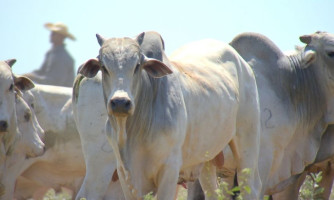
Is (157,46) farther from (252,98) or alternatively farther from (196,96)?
(252,98)

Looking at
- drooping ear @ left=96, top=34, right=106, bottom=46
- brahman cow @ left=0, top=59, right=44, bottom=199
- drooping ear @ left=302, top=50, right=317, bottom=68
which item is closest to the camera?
drooping ear @ left=96, top=34, right=106, bottom=46

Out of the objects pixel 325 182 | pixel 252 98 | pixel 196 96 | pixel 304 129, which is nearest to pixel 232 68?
pixel 252 98

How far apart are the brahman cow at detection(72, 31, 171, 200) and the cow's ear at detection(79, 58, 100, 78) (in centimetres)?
129

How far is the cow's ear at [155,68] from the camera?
8.33 metres

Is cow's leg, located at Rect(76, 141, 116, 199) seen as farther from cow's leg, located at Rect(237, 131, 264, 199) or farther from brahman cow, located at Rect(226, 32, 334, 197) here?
brahman cow, located at Rect(226, 32, 334, 197)

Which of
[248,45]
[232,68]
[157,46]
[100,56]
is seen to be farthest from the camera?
[248,45]

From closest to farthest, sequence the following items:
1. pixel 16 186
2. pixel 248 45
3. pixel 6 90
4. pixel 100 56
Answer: pixel 100 56 → pixel 6 90 → pixel 248 45 → pixel 16 186

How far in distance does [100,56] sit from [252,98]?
7.85 feet

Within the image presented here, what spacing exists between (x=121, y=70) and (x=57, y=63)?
7.33 metres

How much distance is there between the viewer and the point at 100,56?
831 cm

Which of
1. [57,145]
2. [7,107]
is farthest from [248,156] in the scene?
[57,145]

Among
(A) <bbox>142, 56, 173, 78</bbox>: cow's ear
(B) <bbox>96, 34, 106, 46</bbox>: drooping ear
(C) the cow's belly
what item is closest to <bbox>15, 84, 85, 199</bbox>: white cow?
(C) the cow's belly

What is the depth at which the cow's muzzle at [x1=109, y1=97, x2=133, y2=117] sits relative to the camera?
25.8 feet

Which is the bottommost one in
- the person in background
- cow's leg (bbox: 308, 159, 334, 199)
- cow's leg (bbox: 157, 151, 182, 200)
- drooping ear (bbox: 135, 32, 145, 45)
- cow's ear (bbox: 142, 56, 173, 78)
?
cow's leg (bbox: 308, 159, 334, 199)
